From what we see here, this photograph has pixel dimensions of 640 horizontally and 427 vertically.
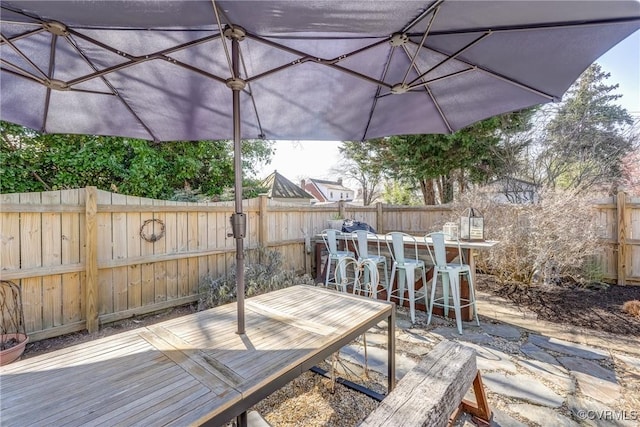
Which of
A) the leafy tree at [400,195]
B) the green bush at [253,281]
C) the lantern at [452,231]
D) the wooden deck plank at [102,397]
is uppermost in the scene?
the leafy tree at [400,195]

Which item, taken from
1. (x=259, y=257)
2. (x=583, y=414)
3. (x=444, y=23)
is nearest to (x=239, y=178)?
(x=444, y=23)

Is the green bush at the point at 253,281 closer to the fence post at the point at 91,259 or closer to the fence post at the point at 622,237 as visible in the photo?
the fence post at the point at 91,259

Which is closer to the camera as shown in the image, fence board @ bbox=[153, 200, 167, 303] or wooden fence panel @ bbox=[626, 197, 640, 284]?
fence board @ bbox=[153, 200, 167, 303]

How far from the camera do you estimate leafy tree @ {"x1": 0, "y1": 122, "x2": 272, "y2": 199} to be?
180 inches

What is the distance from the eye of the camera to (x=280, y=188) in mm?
11273

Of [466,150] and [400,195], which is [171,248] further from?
[400,195]

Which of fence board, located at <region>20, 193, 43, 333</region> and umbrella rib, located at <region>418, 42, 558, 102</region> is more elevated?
umbrella rib, located at <region>418, 42, 558, 102</region>

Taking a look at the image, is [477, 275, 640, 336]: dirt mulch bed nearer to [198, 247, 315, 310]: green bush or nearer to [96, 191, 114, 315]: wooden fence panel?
[198, 247, 315, 310]: green bush

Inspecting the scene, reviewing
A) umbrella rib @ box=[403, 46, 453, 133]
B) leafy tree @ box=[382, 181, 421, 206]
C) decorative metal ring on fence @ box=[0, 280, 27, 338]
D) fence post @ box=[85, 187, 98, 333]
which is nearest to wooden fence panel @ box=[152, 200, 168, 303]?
fence post @ box=[85, 187, 98, 333]

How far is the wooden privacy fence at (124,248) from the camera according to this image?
116 inches

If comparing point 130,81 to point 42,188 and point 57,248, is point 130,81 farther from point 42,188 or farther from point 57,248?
point 42,188

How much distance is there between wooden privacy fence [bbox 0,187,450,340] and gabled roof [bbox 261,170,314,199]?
5.94 m

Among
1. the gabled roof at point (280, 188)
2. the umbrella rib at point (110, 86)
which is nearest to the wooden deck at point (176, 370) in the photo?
the umbrella rib at point (110, 86)

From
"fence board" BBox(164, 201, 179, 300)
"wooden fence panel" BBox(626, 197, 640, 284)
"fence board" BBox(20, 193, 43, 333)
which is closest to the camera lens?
"fence board" BBox(20, 193, 43, 333)
